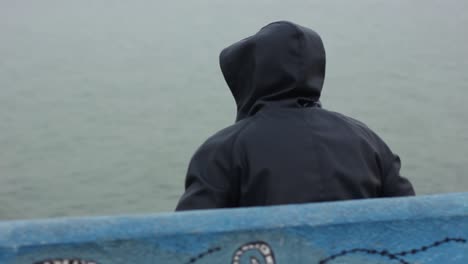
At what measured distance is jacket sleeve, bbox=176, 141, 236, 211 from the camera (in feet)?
5.24

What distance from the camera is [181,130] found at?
5152mm

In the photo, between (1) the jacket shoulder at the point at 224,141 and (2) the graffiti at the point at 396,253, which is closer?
(2) the graffiti at the point at 396,253

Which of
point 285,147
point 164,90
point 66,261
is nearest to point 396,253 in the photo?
point 285,147

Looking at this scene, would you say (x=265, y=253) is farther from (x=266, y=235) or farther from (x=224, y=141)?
(x=224, y=141)

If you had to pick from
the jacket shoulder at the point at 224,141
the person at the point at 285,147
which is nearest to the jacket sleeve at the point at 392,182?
the person at the point at 285,147

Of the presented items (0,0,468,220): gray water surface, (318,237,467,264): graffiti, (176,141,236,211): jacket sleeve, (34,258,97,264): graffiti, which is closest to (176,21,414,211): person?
(176,141,236,211): jacket sleeve

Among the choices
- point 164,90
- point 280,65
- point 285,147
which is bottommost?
point 164,90

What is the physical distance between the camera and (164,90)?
616 cm

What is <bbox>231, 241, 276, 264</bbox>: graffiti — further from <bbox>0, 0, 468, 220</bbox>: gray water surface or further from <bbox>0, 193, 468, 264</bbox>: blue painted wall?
<bbox>0, 0, 468, 220</bbox>: gray water surface

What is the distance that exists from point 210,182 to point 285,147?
0.58ft

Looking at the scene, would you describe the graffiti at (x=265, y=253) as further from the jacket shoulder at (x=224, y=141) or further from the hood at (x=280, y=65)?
the hood at (x=280, y=65)

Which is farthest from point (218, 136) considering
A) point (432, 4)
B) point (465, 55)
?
point (432, 4)

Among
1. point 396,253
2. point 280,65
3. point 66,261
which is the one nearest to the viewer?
point 66,261

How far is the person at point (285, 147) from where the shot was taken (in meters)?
1.59
